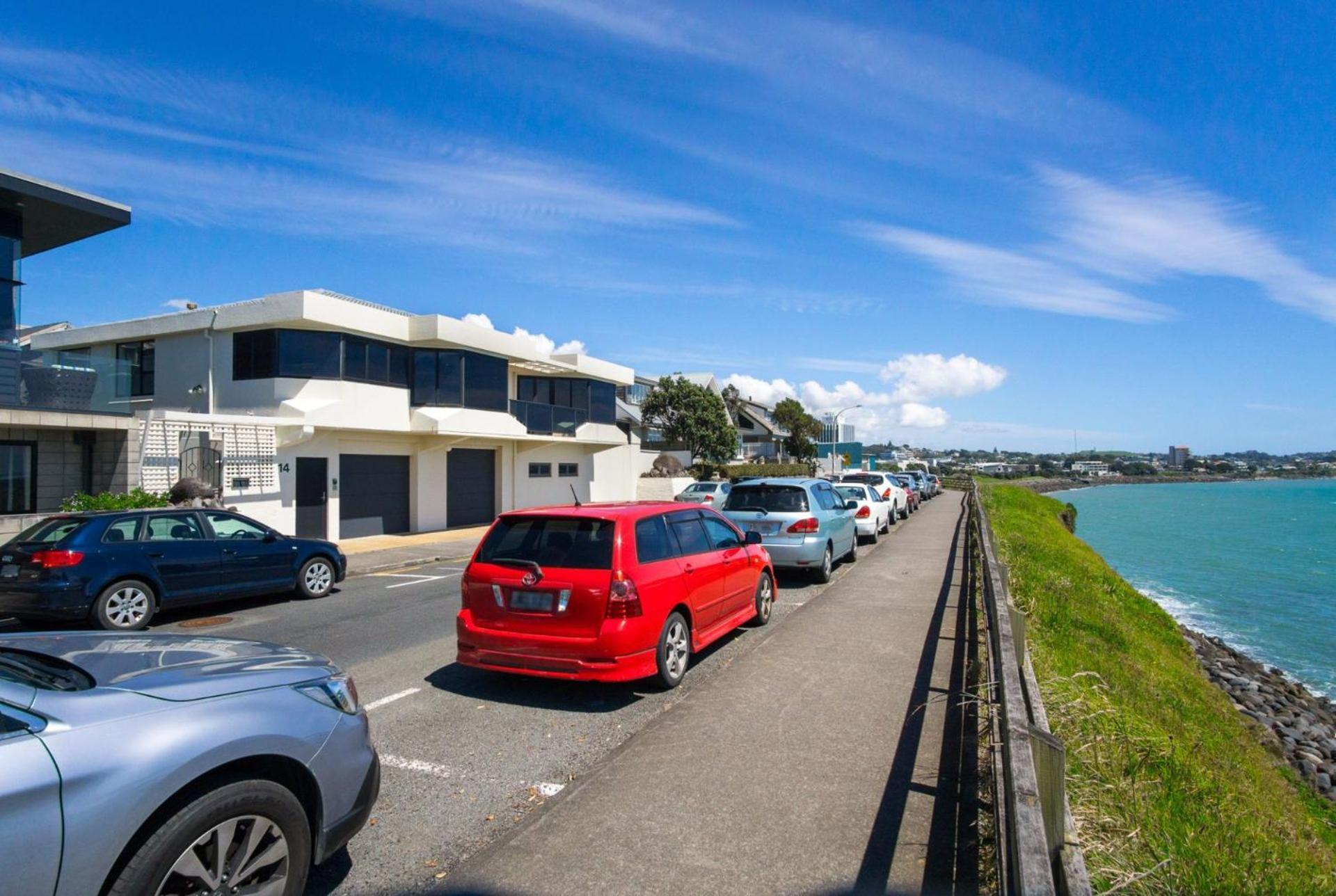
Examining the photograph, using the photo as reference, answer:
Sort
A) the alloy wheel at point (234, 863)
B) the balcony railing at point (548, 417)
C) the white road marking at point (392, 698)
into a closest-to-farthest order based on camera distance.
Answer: the alloy wheel at point (234, 863)
the white road marking at point (392, 698)
the balcony railing at point (548, 417)

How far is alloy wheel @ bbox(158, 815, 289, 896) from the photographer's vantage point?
9.12 feet

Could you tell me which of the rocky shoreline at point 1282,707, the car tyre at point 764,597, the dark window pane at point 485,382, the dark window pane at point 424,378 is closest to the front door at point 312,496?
the dark window pane at point 424,378

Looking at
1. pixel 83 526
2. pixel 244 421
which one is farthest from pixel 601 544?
pixel 244 421

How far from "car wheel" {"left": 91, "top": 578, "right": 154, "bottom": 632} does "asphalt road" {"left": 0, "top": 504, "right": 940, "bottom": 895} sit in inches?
21.3

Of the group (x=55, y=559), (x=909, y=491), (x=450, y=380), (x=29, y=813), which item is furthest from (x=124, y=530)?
(x=909, y=491)

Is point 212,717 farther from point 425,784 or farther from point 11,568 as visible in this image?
point 11,568

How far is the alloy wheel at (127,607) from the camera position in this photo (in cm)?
942

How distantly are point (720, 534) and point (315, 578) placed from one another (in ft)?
23.7

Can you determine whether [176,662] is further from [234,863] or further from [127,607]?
[127,607]

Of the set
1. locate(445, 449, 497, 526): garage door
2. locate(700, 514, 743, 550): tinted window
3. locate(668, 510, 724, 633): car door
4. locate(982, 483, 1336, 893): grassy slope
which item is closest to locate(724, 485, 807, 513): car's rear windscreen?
locate(982, 483, 1336, 893): grassy slope

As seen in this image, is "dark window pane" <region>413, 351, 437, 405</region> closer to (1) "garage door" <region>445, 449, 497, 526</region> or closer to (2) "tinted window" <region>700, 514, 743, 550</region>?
(1) "garage door" <region>445, 449, 497, 526</region>

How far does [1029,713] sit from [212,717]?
4.21m

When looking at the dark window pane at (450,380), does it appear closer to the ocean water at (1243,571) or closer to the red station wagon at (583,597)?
the red station wagon at (583,597)

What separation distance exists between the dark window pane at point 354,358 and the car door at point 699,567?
14861 millimetres
